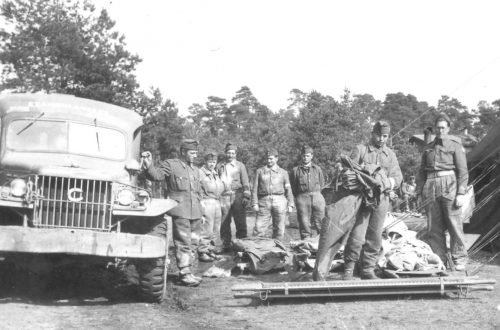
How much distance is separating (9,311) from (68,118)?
2809 mm

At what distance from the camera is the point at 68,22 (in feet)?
128

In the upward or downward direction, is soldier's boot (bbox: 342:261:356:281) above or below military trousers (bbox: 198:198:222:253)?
below

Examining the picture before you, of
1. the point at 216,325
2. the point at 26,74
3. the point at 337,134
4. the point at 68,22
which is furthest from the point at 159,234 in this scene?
the point at 68,22

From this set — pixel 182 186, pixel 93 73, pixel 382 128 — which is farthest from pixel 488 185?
pixel 93 73

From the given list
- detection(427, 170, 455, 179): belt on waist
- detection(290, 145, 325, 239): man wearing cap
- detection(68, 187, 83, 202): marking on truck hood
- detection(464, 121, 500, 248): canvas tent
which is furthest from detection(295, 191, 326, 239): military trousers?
detection(68, 187, 83, 202): marking on truck hood

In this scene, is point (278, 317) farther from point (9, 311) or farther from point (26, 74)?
point (26, 74)

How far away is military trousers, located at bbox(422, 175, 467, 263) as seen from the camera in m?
8.66

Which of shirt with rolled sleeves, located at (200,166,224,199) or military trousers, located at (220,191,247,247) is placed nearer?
shirt with rolled sleeves, located at (200,166,224,199)

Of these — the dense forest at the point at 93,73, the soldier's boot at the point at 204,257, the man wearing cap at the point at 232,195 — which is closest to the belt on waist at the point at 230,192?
the man wearing cap at the point at 232,195

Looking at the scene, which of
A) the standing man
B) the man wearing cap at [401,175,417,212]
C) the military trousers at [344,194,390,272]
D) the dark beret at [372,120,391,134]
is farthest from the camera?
the man wearing cap at [401,175,417,212]

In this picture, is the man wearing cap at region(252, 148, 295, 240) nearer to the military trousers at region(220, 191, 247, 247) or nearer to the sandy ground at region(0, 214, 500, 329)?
the military trousers at region(220, 191, 247, 247)

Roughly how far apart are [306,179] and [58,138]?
15.5 feet

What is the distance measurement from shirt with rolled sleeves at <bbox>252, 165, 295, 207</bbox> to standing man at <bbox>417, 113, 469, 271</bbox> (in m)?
3.17

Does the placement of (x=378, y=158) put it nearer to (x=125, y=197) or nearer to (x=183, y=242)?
(x=183, y=242)
